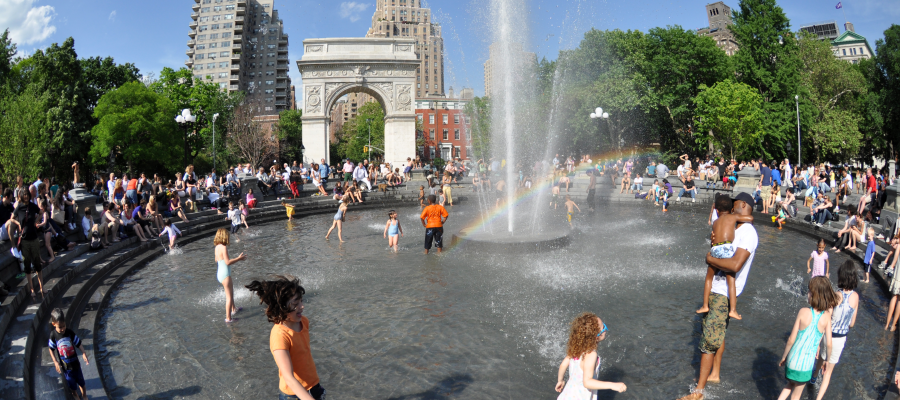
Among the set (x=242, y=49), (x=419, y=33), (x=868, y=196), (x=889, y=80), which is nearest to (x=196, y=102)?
(x=242, y=49)

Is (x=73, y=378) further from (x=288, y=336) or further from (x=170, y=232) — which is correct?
(x=170, y=232)

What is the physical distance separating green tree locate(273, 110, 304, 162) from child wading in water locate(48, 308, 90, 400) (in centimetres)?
6013

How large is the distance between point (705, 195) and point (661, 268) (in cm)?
1549

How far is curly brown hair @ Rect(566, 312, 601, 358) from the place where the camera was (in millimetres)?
3883

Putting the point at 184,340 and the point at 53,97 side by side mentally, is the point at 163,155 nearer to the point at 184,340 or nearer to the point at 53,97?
the point at 53,97

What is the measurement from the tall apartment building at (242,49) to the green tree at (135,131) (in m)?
49.7

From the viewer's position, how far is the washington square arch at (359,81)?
128 ft

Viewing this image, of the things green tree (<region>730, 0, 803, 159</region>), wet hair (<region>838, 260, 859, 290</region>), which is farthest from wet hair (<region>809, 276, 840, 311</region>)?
green tree (<region>730, 0, 803, 159</region>)

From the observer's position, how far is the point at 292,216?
2138 centimetres

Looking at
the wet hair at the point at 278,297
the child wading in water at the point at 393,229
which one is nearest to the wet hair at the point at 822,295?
the wet hair at the point at 278,297

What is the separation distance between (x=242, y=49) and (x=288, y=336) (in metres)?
101

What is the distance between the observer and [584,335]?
12.8 feet

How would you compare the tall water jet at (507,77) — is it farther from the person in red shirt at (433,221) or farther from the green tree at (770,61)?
the green tree at (770,61)

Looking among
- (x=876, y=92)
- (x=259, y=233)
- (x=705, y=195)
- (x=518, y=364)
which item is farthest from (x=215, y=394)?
(x=876, y=92)
